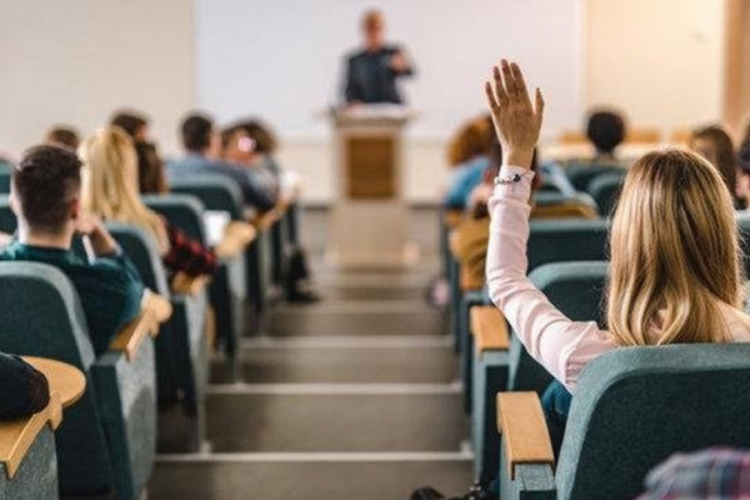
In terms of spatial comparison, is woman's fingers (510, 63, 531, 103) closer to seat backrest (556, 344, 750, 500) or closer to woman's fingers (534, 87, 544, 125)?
woman's fingers (534, 87, 544, 125)

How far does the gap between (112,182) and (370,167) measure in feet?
13.1

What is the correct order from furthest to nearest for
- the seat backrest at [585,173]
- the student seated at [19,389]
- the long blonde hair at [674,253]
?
the seat backrest at [585,173] < the student seated at [19,389] < the long blonde hair at [674,253]

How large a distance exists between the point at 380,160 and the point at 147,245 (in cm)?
427

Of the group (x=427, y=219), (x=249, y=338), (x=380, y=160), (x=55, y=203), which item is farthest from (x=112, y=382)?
(x=427, y=219)

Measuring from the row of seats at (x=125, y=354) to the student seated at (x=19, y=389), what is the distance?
3cm

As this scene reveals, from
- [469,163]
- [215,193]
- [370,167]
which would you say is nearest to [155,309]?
[215,193]

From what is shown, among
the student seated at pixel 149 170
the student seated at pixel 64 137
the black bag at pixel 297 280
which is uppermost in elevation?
the student seated at pixel 64 137

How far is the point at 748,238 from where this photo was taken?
2.92 metres

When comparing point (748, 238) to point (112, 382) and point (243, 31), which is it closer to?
point (112, 382)

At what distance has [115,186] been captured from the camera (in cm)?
384

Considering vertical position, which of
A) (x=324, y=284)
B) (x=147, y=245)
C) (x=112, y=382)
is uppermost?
(x=147, y=245)

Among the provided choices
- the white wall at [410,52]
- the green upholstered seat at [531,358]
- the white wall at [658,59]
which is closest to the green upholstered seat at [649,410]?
the green upholstered seat at [531,358]

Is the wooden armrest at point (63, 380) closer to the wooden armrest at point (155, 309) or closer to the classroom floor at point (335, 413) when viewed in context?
the wooden armrest at point (155, 309)

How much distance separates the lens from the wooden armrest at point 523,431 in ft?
6.93
